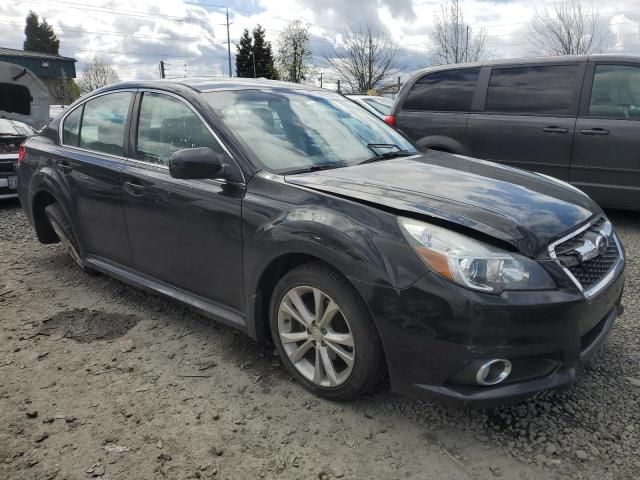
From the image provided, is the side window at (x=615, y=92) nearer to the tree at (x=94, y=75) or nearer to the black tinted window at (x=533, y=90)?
the black tinted window at (x=533, y=90)

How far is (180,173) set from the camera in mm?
2818

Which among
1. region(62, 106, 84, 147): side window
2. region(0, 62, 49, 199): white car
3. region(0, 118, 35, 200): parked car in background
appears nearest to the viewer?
region(62, 106, 84, 147): side window

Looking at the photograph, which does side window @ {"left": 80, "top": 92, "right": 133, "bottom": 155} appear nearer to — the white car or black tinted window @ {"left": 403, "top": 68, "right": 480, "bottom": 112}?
black tinted window @ {"left": 403, "top": 68, "right": 480, "bottom": 112}

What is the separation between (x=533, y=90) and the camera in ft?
19.3

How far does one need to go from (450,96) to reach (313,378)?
470cm

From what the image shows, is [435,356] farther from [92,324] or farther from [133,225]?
[92,324]

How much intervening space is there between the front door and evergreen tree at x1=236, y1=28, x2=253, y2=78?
56459 millimetres

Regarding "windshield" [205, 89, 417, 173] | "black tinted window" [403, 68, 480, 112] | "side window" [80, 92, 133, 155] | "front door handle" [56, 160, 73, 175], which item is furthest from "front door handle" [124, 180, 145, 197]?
"black tinted window" [403, 68, 480, 112]

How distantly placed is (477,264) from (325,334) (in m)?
0.81

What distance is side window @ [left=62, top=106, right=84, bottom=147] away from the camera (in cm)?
422

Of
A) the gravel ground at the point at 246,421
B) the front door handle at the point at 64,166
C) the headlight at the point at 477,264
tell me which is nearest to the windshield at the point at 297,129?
the headlight at the point at 477,264

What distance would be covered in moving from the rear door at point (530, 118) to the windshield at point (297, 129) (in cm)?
269

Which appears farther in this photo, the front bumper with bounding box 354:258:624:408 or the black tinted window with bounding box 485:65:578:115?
the black tinted window with bounding box 485:65:578:115

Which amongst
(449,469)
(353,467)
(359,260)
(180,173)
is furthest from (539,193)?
(180,173)
